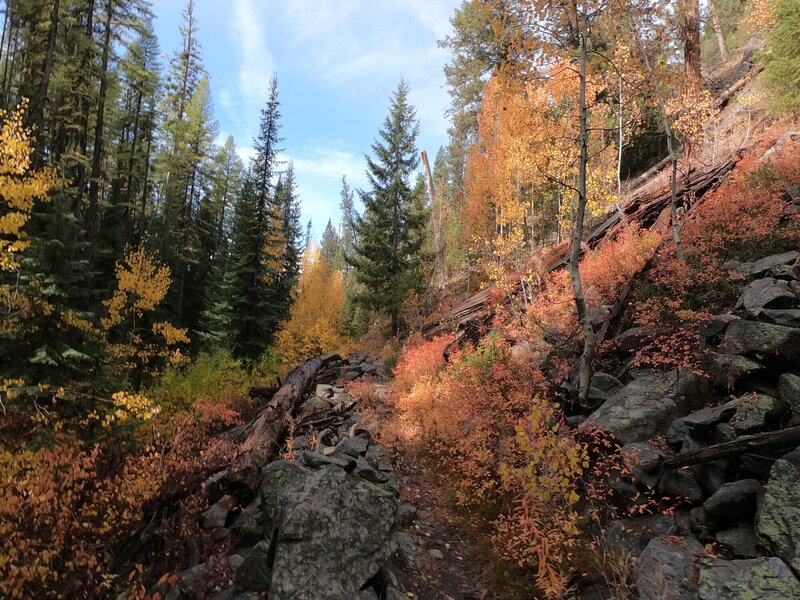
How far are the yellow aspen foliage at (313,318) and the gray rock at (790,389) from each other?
20.3 metres

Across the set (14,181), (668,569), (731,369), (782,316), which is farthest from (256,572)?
(14,181)

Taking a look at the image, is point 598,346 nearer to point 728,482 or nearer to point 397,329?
point 728,482

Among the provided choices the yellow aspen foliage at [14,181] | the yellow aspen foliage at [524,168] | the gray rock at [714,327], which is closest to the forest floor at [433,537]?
the gray rock at [714,327]

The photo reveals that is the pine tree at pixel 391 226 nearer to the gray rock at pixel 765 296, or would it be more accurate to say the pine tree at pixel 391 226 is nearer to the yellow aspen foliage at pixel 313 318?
the yellow aspen foliage at pixel 313 318

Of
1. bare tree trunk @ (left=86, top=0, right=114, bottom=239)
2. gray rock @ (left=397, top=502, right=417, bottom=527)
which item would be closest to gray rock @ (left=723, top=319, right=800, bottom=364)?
gray rock @ (left=397, top=502, right=417, bottom=527)

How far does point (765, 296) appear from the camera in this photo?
19.6 ft

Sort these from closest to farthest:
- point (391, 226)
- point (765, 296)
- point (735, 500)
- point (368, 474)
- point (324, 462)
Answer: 1. point (735, 500)
2. point (765, 296)
3. point (324, 462)
4. point (368, 474)
5. point (391, 226)

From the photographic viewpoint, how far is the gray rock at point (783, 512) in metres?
3.34

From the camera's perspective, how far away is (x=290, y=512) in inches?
184

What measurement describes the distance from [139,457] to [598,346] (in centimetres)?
1099

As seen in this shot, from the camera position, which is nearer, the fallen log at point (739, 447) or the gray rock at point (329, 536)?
the fallen log at point (739, 447)

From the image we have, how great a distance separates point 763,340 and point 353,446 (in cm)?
745

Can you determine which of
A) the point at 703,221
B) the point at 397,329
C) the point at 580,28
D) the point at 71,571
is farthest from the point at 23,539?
the point at 397,329

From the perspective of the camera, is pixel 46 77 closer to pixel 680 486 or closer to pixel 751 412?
pixel 680 486
